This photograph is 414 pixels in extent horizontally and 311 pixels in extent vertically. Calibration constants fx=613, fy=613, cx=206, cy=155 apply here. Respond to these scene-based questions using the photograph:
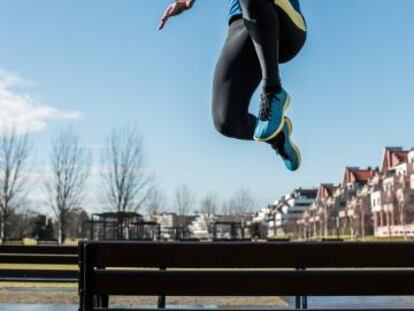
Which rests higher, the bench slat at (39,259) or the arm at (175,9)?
the arm at (175,9)

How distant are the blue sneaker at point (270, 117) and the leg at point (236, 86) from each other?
0.45 ft

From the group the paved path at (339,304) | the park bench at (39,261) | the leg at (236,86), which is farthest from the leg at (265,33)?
the park bench at (39,261)

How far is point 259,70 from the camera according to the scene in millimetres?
3264

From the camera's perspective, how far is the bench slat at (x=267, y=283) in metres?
3.37

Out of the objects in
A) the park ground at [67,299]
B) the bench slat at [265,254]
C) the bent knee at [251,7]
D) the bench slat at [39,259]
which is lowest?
the park ground at [67,299]

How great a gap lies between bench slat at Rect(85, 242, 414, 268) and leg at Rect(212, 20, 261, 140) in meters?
0.65

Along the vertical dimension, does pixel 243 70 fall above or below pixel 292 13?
below

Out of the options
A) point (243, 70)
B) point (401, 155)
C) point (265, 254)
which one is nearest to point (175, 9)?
point (243, 70)

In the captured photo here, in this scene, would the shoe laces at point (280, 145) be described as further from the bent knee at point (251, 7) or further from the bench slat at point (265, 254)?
the bent knee at point (251, 7)

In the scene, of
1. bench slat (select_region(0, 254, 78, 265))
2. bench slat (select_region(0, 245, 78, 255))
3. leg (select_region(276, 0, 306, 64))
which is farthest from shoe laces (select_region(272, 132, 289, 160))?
bench slat (select_region(0, 245, 78, 255))

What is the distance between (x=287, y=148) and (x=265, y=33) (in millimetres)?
647

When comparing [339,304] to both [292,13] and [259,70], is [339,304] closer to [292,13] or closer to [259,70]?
[259,70]

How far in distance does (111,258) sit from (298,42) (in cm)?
159

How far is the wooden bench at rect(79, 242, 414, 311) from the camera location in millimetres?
3369
